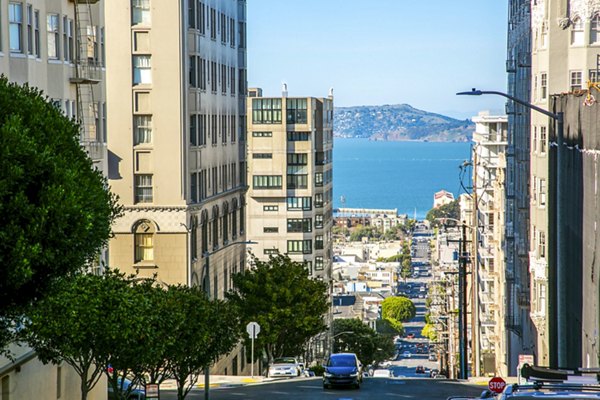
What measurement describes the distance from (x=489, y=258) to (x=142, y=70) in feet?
174

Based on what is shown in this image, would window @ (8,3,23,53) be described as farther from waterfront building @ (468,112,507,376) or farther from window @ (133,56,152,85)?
waterfront building @ (468,112,507,376)

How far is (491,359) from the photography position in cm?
9669

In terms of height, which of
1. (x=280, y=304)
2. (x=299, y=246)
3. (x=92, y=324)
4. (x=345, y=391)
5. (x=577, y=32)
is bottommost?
(x=299, y=246)

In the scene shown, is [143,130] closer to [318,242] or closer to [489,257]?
[489,257]

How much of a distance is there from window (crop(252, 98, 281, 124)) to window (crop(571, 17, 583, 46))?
252 ft

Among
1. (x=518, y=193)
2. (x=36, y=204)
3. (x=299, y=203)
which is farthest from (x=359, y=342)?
(x=36, y=204)

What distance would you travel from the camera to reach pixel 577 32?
54125mm

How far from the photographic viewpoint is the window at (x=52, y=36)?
36250mm

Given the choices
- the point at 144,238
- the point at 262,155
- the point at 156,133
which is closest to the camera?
the point at 144,238

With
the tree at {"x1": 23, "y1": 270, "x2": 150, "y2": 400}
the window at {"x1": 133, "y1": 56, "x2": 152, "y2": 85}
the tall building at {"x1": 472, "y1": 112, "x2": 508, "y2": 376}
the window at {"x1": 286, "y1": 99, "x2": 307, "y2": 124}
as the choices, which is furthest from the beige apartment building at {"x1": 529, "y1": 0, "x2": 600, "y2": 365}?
the window at {"x1": 286, "y1": 99, "x2": 307, "y2": 124}

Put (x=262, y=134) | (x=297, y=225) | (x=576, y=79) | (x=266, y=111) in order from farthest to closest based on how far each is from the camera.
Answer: (x=266, y=111) → (x=262, y=134) → (x=297, y=225) → (x=576, y=79)

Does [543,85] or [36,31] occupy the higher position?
[36,31]

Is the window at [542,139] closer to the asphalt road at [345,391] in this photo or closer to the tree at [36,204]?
the asphalt road at [345,391]

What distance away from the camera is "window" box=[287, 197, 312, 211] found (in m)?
128
